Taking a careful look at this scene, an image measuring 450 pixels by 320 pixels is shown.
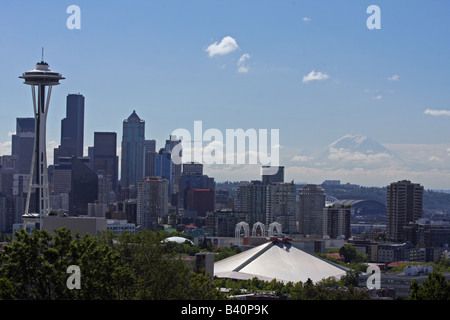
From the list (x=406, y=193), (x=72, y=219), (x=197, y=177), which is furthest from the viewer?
(x=197, y=177)

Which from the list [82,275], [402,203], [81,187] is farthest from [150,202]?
[82,275]

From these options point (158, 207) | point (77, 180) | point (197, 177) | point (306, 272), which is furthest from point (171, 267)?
point (197, 177)

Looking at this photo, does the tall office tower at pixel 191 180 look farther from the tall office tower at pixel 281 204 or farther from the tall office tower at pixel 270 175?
the tall office tower at pixel 281 204

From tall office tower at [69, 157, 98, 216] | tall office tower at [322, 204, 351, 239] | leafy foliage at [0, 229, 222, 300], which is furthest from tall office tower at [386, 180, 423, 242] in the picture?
leafy foliage at [0, 229, 222, 300]

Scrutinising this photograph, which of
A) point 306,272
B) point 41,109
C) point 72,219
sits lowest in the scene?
point 306,272

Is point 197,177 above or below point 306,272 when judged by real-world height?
above

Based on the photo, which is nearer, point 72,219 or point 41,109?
point 72,219

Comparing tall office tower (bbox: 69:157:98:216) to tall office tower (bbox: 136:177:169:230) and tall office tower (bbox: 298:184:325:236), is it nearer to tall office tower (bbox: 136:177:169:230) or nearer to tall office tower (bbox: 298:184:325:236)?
tall office tower (bbox: 136:177:169:230)
